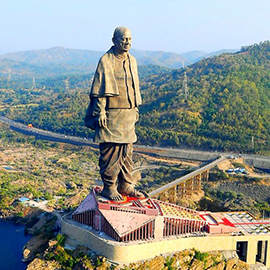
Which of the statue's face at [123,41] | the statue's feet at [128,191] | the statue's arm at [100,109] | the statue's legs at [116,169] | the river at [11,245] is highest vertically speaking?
the statue's face at [123,41]

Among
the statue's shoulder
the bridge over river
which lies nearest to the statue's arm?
the statue's shoulder

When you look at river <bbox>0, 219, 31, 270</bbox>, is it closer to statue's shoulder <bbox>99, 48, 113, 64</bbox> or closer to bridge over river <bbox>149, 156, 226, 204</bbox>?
→ bridge over river <bbox>149, 156, 226, 204</bbox>

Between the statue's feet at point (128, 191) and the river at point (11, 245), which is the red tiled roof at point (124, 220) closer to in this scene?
the statue's feet at point (128, 191)

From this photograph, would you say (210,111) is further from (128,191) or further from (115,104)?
(115,104)

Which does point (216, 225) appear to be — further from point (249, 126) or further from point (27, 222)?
point (249, 126)

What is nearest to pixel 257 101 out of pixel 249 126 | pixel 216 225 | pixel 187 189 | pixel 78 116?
pixel 249 126

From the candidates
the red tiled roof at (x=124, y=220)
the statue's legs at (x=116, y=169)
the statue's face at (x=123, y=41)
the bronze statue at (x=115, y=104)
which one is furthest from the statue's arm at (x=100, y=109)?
the red tiled roof at (x=124, y=220)
